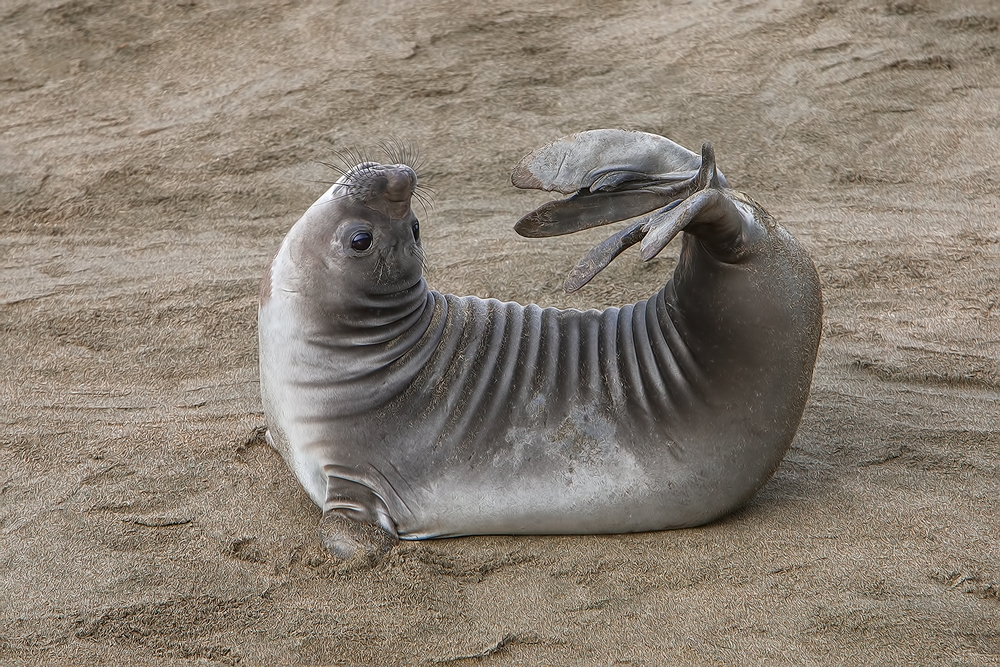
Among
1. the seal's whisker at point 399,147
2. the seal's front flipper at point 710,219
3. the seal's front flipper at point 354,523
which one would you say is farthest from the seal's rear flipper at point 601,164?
the seal's whisker at point 399,147

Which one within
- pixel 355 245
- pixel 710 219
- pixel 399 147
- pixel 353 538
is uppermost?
pixel 710 219

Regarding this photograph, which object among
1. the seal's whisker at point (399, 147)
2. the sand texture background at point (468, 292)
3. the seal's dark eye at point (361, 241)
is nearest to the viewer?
the sand texture background at point (468, 292)

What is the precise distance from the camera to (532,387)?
139 inches

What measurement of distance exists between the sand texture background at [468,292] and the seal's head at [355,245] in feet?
2.42

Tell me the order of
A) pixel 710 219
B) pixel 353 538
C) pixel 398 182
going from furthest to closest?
pixel 398 182
pixel 353 538
pixel 710 219

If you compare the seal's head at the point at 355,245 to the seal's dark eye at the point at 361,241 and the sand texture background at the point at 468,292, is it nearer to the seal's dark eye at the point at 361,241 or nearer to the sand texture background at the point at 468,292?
the seal's dark eye at the point at 361,241

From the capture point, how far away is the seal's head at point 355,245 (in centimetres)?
349

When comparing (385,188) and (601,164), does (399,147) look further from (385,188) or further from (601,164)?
(601,164)

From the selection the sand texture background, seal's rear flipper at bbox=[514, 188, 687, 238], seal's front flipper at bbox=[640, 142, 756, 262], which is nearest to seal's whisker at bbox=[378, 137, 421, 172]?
the sand texture background

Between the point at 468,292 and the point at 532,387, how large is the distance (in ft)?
4.88

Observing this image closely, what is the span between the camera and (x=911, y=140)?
5926 millimetres

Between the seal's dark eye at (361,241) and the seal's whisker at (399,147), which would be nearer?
the seal's dark eye at (361,241)

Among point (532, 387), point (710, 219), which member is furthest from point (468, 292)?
point (710, 219)

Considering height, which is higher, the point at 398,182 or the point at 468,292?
the point at 398,182
